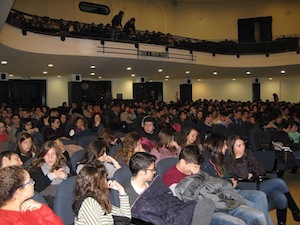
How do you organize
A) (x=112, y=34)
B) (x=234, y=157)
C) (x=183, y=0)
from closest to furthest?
1. (x=234, y=157)
2. (x=112, y=34)
3. (x=183, y=0)

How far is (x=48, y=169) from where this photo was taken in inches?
167

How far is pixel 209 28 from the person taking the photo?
989 inches

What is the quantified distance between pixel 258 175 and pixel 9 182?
337cm

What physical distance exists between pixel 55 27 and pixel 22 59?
5.14ft

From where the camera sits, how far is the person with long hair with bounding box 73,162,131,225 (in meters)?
2.80

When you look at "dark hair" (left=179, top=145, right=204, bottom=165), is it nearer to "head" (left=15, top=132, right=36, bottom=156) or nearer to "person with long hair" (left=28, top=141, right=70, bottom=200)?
"person with long hair" (left=28, top=141, right=70, bottom=200)

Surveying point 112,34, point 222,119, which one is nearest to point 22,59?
point 112,34

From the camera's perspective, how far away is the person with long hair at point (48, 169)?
400 centimetres

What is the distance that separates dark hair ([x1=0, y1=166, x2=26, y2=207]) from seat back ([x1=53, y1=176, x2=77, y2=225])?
0.88 meters

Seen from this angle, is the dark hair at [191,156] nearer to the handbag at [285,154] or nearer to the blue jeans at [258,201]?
the blue jeans at [258,201]

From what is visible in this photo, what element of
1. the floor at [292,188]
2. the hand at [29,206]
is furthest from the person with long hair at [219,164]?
the hand at [29,206]

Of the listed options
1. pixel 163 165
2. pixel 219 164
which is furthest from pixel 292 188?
pixel 163 165

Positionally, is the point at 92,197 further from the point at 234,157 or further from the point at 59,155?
the point at 234,157

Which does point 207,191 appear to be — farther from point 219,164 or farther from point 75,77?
point 75,77
